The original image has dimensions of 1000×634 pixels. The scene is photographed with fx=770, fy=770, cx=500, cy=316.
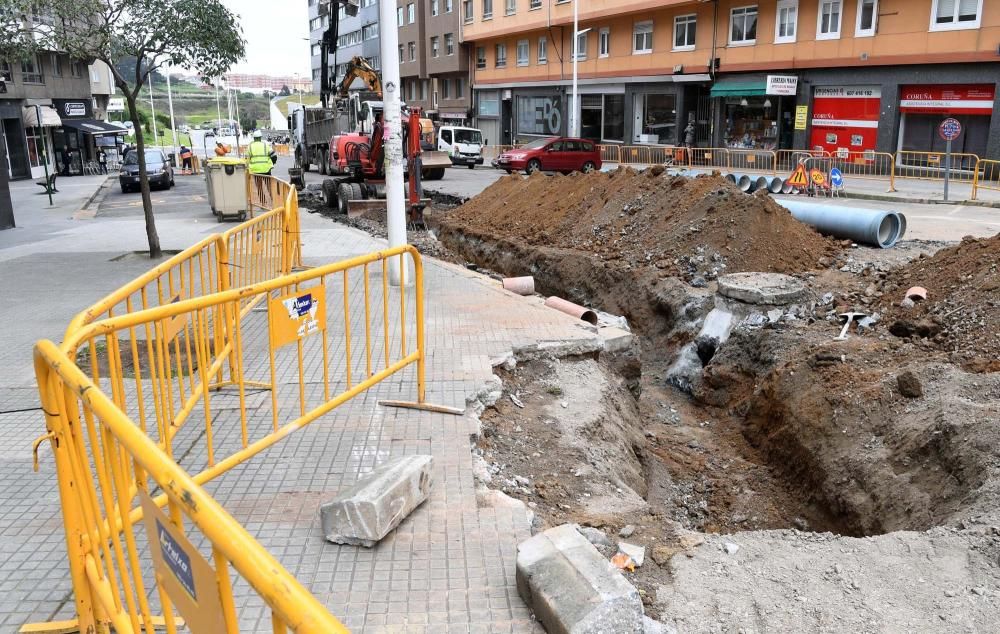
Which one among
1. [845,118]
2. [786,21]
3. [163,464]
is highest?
[786,21]

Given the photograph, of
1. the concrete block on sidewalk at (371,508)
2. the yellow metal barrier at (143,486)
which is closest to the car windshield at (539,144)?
the yellow metal barrier at (143,486)

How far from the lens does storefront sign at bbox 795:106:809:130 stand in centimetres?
3117

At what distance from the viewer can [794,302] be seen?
9.06m

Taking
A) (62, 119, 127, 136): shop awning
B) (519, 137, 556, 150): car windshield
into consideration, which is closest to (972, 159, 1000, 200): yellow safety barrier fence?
(519, 137, 556, 150): car windshield

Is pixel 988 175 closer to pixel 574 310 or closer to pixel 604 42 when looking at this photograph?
pixel 604 42

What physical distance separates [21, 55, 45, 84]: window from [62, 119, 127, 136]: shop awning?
2428mm

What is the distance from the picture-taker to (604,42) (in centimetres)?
4122

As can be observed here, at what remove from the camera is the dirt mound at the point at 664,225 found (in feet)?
36.8

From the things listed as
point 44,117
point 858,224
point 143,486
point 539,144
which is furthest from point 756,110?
point 143,486

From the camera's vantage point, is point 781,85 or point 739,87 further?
point 739,87

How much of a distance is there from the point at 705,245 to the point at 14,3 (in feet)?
35.7

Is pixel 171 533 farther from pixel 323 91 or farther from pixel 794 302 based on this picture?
pixel 323 91

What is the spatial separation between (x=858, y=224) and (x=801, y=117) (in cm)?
2121

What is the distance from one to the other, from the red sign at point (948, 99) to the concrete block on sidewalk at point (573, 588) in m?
28.6
